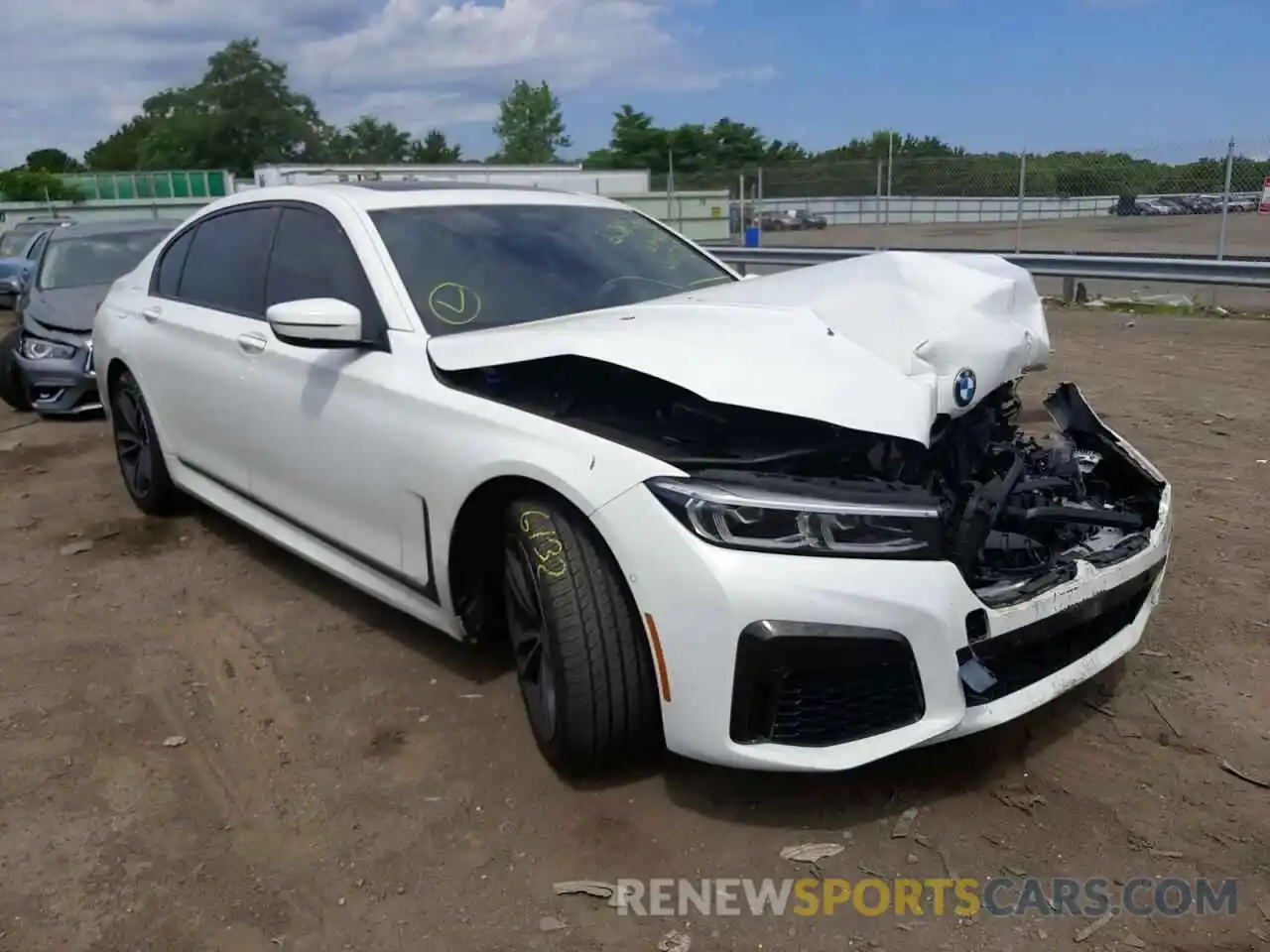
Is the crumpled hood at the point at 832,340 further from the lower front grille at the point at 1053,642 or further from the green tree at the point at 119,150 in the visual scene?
the green tree at the point at 119,150

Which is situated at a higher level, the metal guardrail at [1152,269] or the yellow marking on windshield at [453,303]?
the yellow marking on windshield at [453,303]

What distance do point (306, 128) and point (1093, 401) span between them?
256 feet

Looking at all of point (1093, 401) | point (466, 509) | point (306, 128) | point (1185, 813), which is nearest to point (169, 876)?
point (466, 509)

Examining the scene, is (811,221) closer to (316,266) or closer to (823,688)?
(316,266)

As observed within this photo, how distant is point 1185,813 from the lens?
2.61 m

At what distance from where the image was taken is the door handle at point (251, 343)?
3896 millimetres

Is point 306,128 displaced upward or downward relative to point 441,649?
upward

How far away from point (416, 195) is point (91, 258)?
663 cm

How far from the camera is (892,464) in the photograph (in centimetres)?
273

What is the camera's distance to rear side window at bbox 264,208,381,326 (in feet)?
11.5

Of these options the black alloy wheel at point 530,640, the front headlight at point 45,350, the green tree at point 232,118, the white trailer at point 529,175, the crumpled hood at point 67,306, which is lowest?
the black alloy wheel at point 530,640

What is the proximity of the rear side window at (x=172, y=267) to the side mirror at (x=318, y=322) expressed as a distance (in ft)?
6.16

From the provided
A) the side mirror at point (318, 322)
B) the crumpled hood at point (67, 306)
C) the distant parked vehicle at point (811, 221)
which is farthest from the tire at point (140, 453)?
the distant parked vehicle at point (811, 221)

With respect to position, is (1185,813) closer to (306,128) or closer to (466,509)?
(466,509)
